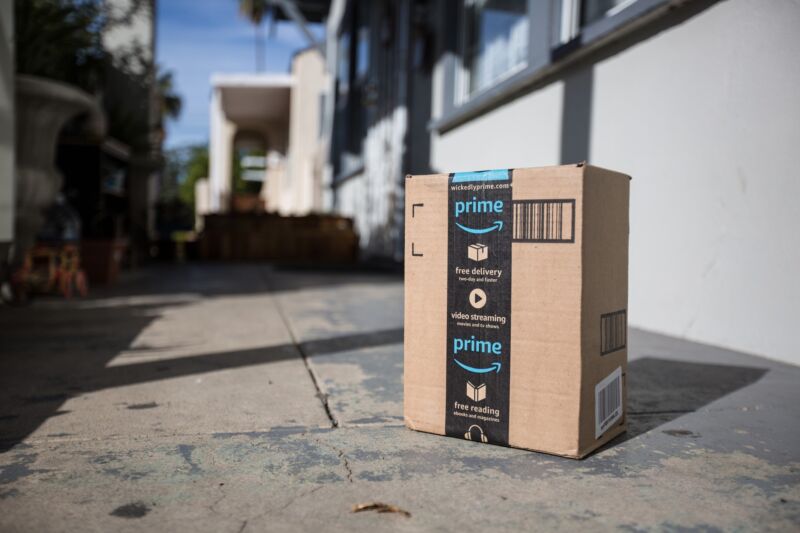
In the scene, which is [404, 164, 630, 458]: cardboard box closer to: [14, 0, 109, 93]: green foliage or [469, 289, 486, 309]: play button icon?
[469, 289, 486, 309]: play button icon

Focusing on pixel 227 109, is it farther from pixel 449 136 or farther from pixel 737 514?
pixel 737 514

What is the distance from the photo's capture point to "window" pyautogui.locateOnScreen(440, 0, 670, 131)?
404 cm

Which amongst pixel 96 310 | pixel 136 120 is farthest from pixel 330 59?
pixel 96 310

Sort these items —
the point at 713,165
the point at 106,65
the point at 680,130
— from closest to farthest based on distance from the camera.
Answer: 1. the point at 713,165
2. the point at 680,130
3. the point at 106,65

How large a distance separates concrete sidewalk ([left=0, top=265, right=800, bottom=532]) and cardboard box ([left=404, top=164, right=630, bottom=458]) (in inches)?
3.8

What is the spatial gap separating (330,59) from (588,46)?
44.0ft

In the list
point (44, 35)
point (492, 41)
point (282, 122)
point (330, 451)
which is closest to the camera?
point (330, 451)

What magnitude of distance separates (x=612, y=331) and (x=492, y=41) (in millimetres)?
4832

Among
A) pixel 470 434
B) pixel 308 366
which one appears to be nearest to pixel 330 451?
pixel 470 434

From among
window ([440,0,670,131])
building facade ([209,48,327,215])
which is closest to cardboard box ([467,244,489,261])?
window ([440,0,670,131])

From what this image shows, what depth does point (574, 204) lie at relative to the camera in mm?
1588

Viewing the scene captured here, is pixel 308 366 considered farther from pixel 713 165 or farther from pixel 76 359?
pixel 713 165

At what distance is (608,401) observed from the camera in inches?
70.0

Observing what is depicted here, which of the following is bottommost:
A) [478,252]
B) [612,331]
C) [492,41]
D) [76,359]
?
[76,359]
